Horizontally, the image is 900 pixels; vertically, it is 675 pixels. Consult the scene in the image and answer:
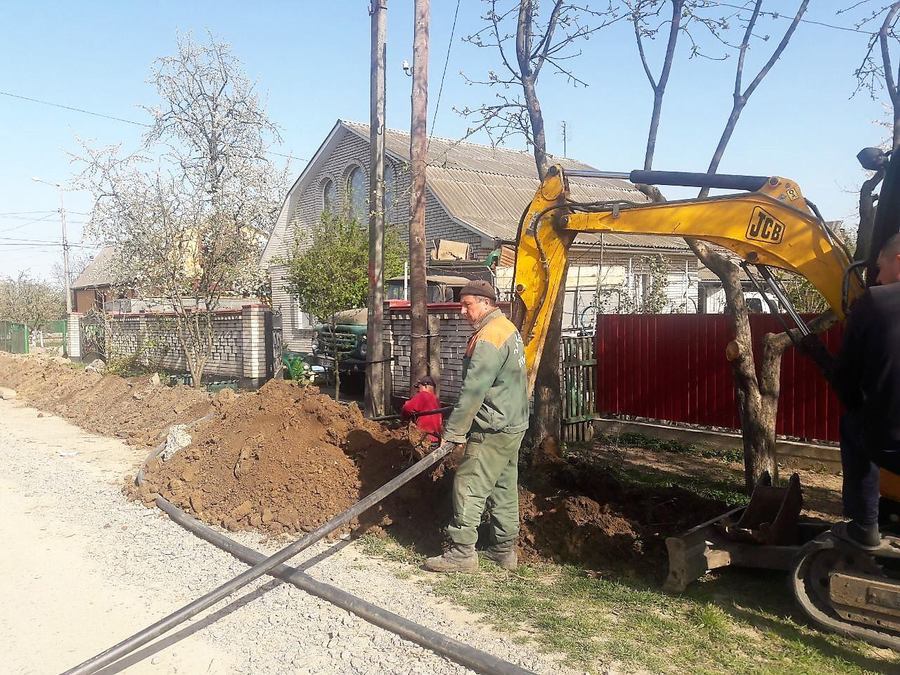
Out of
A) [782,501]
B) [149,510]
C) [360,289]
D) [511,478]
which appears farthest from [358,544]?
[360,289]

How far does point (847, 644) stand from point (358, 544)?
3.76 metres

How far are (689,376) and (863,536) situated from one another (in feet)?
21.5

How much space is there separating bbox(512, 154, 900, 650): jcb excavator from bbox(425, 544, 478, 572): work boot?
146cm

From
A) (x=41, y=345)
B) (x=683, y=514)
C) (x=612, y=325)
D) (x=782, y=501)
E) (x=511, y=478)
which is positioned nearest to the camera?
(x=782, y=501)

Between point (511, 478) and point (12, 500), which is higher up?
point (511, 478)

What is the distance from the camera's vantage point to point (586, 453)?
10.2m

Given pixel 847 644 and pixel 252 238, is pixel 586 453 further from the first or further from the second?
pixel 252 238

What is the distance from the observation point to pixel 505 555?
567 centimetres

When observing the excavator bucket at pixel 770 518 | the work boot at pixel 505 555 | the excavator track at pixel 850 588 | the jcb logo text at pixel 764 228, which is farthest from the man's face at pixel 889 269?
the work boot at pixel 505 555

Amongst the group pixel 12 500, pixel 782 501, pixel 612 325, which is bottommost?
pixel 12 500

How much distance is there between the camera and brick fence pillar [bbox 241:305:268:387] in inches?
650

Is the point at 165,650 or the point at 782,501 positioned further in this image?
the point at 782,501

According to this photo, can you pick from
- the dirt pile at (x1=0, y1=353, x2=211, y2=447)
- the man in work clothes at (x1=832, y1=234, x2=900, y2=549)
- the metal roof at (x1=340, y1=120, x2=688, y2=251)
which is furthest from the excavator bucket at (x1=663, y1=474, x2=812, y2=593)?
the metal roof at (x1=340, y1=120, x2=688, y2=251)

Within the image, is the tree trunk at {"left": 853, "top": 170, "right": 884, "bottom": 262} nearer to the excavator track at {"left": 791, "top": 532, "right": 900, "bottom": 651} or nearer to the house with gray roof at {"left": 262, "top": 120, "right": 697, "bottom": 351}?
the excavator track at {"left": 791, "top": 532, "right": 900, "bottom": 651}
